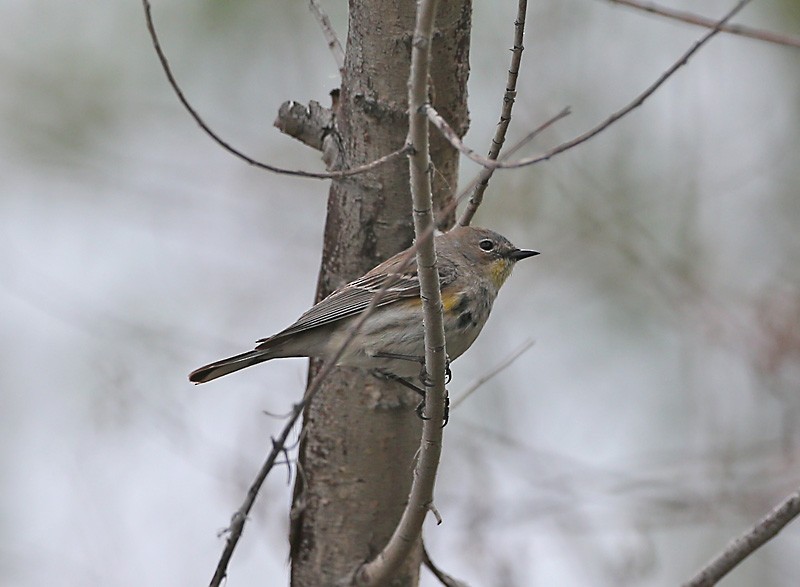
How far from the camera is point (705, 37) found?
2.59 metres

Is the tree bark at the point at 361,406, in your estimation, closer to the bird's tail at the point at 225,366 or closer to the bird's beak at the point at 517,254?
the bird's tail at the point at 225,366

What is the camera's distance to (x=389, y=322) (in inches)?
188

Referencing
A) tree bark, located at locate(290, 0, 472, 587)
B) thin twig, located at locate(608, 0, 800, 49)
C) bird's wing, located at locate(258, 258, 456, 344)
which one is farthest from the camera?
bird's wing, located at locate(258, 258, 456, 344)

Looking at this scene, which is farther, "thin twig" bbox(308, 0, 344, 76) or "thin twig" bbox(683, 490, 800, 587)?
"thin twig" bbox(308, 0, 344, 76)

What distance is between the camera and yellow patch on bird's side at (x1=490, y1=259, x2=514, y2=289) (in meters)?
5.28

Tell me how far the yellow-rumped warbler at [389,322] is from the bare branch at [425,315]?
2.68 feet

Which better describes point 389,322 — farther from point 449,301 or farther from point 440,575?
point 440,575

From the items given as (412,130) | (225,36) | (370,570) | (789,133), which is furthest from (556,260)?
(412,130)

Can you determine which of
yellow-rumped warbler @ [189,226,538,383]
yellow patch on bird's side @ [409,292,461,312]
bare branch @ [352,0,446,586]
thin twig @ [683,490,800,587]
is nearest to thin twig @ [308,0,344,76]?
yellow-rumped warbler @ [189,226,538,383]

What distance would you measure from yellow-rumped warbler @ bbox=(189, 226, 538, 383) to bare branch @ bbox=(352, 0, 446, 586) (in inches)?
32.2

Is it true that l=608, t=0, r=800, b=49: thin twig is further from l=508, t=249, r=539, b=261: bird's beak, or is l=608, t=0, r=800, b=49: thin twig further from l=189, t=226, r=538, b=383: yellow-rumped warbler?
l=508, t=249, r=539, b=261: bird's beak

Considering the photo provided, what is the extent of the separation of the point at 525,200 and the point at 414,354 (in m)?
3.24

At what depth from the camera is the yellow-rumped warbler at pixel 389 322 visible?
14.5 ft

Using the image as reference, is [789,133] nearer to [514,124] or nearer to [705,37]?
[514,124]
